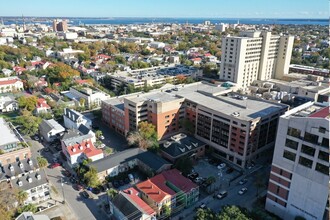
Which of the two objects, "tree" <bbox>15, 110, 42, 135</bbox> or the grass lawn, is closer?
"tree" <bbox>15, 110, 42, 135</bbox>

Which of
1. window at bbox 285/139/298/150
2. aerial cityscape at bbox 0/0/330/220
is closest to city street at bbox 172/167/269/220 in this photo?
aerial cityscape at bbox 0/0/330/220

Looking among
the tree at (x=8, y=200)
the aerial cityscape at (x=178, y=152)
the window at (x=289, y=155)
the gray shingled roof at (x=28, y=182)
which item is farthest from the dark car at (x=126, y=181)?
the window at (x=289, y=155)

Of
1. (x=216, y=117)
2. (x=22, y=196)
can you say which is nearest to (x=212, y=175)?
(x=216, y=117)

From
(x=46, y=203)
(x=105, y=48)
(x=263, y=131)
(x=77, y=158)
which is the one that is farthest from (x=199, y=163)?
(x=105, y=48)

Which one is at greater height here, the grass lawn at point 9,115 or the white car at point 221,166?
the grass lawn at point 9,115

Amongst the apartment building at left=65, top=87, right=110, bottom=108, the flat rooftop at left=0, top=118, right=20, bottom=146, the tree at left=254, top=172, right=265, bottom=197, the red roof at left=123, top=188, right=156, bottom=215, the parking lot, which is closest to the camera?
the red roof at left=123, top=188, right=156, bottom=215

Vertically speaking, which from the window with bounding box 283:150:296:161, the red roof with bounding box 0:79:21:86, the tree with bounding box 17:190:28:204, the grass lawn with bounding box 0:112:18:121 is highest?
the window with bounding box 283:150:296:161

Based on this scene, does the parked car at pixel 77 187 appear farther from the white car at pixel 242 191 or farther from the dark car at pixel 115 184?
the white car at pixel 242 191

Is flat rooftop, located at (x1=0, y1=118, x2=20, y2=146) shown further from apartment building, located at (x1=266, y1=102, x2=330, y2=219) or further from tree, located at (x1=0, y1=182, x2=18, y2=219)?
apartment building, located at (x1=266, y1=102, x2=330, y2=219)
